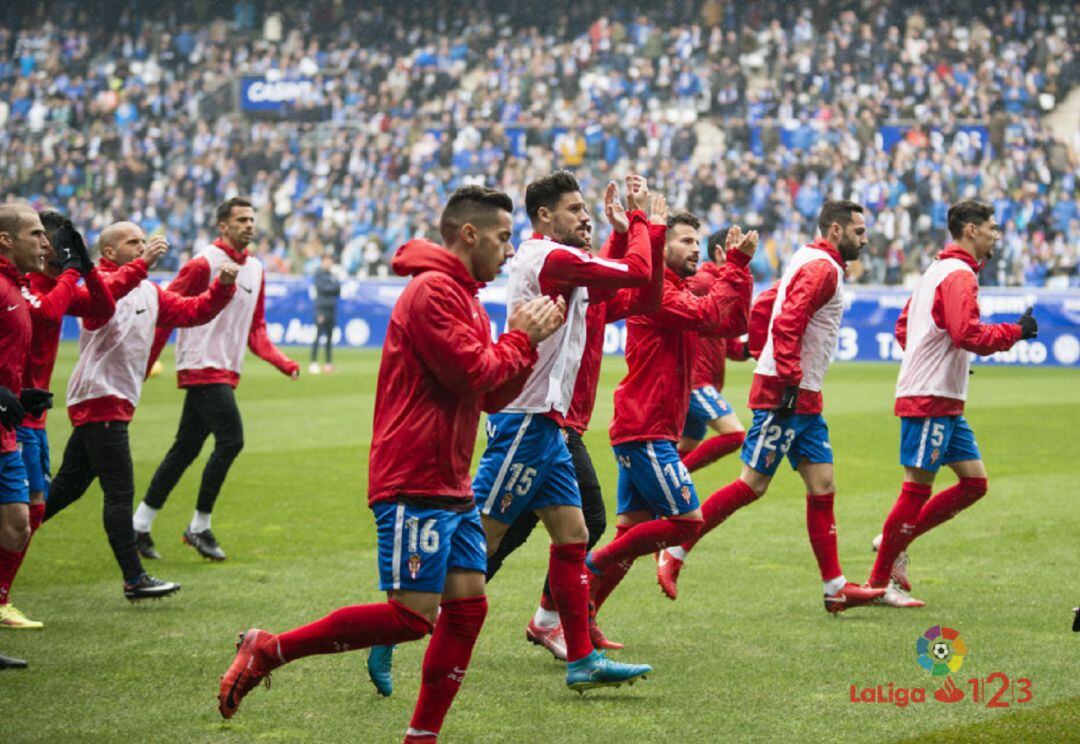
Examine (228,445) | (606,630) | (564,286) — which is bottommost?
(606,630)

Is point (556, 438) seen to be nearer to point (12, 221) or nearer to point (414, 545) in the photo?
point (414, 545)

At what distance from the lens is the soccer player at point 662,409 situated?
698 cm

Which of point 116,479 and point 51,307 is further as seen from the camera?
point 116,479

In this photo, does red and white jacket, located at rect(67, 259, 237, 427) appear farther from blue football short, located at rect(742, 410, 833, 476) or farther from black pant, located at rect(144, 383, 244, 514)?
blue football short, located at rect(742, 410, 833, 476)

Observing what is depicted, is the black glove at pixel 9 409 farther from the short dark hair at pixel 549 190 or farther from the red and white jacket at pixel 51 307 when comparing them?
the short dark hair at pixel 549 190

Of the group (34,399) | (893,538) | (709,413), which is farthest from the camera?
(709,413)

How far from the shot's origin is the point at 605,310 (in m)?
6.78

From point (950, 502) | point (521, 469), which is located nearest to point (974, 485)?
point (950, 502)

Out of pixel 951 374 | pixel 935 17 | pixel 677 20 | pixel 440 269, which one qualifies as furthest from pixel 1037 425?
pixel 677 20

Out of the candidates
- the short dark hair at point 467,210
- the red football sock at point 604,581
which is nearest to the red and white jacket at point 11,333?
the short dark hair at point 467,210

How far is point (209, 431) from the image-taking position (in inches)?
391

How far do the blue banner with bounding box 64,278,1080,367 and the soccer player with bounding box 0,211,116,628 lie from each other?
1622cm

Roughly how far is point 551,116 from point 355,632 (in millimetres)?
33636

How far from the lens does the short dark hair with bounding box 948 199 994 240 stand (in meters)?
8.43
